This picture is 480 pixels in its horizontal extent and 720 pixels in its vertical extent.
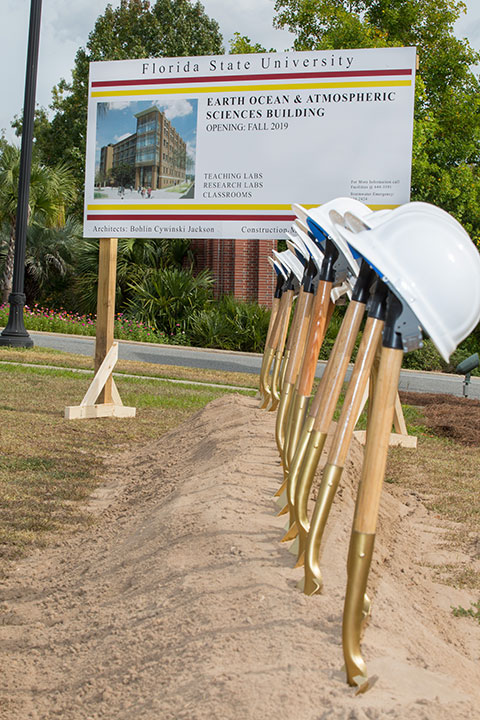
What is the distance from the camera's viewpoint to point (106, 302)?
27.3 ft

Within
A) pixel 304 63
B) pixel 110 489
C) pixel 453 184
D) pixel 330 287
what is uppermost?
pixel 453 184

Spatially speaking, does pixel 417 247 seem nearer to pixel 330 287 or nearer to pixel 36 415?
pixel 330 287

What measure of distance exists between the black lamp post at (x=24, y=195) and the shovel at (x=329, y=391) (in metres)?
12.3

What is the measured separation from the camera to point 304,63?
7.50 meters

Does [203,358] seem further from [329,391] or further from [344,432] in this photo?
[344,432]

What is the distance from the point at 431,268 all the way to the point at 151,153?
6.32 meters

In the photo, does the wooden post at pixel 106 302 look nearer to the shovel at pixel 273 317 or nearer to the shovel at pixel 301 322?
the shovel at pixel 273 317

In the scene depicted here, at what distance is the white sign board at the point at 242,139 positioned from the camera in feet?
24.0

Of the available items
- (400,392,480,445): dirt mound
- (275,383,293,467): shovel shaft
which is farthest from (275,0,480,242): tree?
(275,383,293,467): shovel shaft

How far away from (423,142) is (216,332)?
293 inches

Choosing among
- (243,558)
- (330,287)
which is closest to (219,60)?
(330,287)

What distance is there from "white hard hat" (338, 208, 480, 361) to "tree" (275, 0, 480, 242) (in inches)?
825

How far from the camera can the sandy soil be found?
2148 mm

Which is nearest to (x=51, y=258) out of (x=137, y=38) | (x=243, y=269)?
(x=243, y=269)
